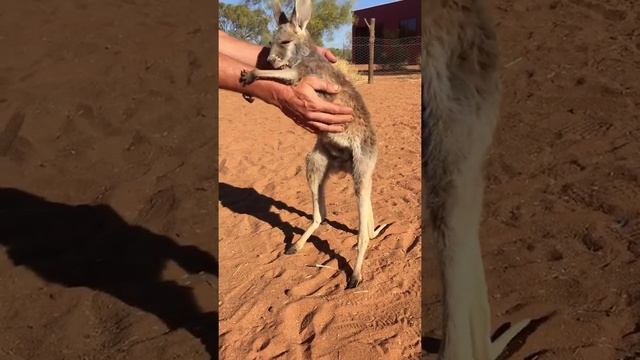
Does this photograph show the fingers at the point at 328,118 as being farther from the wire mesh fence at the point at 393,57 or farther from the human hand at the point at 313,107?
the wire mesh fence at the point at 393,57

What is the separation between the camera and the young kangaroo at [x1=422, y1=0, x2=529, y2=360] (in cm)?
119

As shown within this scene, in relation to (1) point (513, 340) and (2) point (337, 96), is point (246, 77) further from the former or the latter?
(1) point (513, 340)

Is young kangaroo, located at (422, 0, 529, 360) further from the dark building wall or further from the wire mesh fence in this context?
the dark building wall

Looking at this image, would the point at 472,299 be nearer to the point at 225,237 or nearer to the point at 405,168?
the point at 225,237

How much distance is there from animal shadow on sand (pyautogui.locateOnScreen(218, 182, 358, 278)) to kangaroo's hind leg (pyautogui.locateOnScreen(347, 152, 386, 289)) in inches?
4.7

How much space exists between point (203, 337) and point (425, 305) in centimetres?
91

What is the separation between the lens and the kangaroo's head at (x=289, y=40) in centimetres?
271

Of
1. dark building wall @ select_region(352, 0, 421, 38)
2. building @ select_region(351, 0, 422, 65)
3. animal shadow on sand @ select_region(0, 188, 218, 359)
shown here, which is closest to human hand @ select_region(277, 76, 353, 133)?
animal shadow on sand @ select_region(0, 188, 218, 359)

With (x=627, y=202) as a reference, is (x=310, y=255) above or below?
below

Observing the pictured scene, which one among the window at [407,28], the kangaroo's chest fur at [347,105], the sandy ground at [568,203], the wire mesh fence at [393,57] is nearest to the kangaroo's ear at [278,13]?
the kangaroo's chest fur at [347,105]


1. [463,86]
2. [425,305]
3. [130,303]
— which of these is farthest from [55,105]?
[463,86]

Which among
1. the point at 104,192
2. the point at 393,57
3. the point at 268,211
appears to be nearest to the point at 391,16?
the point at 393,57

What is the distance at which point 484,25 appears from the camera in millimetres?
1169

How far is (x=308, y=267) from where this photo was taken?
284 cm
